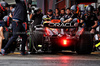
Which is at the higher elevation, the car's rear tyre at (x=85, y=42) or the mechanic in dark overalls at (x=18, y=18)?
the mechanic in dark overalls at (x=18, y=18)

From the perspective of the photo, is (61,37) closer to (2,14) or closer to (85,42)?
(85,42)

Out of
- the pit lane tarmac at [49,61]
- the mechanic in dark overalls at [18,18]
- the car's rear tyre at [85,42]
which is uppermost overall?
the mechanic in dark overalls at [18,18]

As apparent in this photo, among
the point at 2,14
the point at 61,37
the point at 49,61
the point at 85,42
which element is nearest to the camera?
the point at 49,61

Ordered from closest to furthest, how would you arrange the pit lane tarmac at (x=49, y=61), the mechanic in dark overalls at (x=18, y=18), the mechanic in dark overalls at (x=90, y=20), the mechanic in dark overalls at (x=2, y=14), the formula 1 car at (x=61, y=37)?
the pit lane tarmac at (x=49, y=61) → the mechanic in dark overalls at (x=18, y=18) → the formula 1 car at (x=61, y=37) → the mechanic in dark overalls at (x=2, y=14) → the mechanic in dark overalls at (x=90, y=20)

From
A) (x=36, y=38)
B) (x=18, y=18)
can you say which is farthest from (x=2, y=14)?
(x=36, y=38)

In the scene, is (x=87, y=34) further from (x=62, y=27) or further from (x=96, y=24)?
(x=96, y=24)

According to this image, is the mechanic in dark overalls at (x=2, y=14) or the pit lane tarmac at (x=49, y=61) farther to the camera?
the mechanic in dark overalls at (x=2, y=14)

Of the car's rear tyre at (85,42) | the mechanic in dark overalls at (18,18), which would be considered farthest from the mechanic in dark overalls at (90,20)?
the mechanic in dark overalls at (18,18)

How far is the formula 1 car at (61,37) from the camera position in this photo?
8734mm

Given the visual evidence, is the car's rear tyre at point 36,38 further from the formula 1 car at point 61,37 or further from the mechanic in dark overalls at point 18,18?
the mechanic in dark overalls at point 18,18

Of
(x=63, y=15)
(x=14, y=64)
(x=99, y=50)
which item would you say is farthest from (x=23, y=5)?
(x=99, y=50)

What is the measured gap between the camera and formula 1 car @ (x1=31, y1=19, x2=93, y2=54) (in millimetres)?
8734

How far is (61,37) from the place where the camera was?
28.5ft

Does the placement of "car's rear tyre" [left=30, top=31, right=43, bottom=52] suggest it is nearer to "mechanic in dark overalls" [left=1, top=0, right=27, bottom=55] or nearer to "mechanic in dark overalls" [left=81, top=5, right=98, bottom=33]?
"mechanic in dark overalls" [left=1, top=0, right=27, bottom=55]
